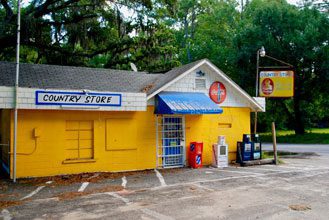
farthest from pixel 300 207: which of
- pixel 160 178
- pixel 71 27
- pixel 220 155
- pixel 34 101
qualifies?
pixel 71 27

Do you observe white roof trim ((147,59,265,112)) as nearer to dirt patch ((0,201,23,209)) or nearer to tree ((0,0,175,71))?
tree ((0,0,175,71))

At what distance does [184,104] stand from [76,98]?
14.4 ft

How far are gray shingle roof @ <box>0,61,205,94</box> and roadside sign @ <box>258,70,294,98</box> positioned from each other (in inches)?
179

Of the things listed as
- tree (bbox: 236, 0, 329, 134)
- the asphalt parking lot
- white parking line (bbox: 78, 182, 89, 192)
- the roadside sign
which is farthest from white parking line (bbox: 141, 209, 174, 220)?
tree (bbox: 236, 0, 329, 134)

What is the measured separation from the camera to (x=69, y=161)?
12.7 meters

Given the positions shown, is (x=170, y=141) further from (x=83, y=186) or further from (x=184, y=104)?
(x=83, y=186)

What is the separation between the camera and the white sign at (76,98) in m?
11.6

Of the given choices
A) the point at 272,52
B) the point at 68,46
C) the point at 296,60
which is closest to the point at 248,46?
the point at 272,52

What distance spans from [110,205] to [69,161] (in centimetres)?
483

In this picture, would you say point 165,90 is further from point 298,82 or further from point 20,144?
point 298,82

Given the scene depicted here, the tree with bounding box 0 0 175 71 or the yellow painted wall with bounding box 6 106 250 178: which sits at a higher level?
the tree with bounding box 0 0 175 71

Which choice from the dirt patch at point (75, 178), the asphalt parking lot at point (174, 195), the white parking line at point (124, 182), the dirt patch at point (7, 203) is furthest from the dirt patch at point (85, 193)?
the dirt patch at point (75, 178)

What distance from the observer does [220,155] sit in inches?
585

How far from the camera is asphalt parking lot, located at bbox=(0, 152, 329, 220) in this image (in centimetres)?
767
